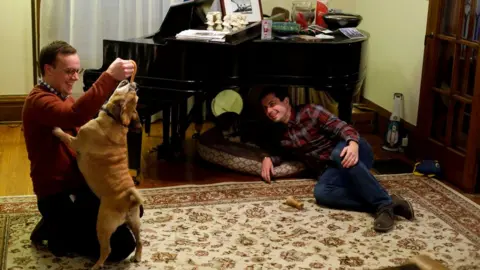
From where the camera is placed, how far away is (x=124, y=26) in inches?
195

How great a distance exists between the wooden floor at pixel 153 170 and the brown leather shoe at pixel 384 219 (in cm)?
73

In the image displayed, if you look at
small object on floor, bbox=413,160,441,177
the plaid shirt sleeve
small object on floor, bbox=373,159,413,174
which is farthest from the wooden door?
the plaid shirt sleeve

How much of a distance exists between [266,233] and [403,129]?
74.3 inches

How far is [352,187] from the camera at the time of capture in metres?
3.64

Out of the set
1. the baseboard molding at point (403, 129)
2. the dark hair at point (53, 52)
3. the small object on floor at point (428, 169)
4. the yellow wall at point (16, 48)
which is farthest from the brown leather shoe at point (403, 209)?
→ the yellow wall at point (16, 48)

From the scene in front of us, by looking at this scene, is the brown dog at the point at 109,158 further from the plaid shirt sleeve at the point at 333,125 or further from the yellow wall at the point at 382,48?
the yellow wall at the point at 382,48

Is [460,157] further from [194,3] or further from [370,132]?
[194,3]

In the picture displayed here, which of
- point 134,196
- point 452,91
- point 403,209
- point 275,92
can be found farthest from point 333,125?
point 134,196

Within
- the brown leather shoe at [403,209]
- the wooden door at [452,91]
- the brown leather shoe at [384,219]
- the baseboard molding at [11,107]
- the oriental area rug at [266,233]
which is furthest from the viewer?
the baseboard molding at [11,107]

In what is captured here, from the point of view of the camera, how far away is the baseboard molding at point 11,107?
5078 millimetres

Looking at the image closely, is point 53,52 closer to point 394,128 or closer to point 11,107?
point 11,107

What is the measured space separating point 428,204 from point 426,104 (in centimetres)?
89

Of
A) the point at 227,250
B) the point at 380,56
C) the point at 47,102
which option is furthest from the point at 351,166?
the point at 380,56

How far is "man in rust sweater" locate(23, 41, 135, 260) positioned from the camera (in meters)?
2.75
